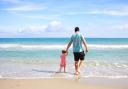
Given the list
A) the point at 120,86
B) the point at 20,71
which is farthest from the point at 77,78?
the point at 20,71

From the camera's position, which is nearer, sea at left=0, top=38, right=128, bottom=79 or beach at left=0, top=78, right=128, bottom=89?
beach at left=0, top=78, right=128, bottom=89

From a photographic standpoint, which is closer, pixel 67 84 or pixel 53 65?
pixel 67 84

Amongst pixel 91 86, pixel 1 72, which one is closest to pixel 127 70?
pixel 91 86

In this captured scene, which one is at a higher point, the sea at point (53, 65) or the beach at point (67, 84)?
the sea at point (53, 65)

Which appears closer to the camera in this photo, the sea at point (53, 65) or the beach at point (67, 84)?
the beach at point (67, 84)

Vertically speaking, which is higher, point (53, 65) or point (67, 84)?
point (53, 65)

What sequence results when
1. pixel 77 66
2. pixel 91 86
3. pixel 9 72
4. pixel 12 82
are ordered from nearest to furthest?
pixel 91 86 < pixel 12 82 < pixel 77 66 < pixel 9 72

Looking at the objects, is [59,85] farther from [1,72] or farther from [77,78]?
[1,72]

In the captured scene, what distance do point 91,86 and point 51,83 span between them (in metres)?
1.27

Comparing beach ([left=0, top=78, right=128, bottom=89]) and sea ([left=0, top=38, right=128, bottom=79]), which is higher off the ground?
sea ([left=0, top=38, right=128, bottom=79])

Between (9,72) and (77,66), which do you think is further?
(9,72)

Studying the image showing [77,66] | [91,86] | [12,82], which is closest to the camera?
[91,86]

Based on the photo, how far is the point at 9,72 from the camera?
12.1 meters

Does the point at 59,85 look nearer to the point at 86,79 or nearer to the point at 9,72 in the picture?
the point at 86,79
